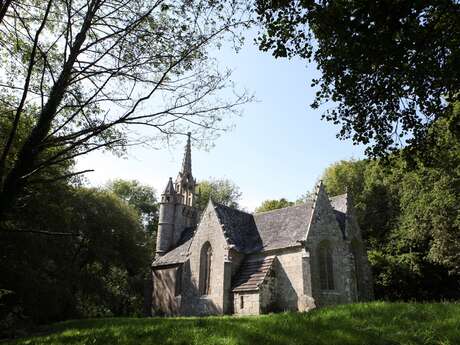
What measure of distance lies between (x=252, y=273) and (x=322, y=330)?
54.6 feet

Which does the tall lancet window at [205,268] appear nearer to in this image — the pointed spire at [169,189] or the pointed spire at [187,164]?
the pointed spire at [169,189]

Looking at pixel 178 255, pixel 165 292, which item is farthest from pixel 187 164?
pixel 165 292

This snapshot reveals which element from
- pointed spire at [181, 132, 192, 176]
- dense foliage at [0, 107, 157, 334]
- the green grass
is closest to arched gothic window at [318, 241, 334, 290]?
the green grass

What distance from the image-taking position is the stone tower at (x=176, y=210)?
34.6 m

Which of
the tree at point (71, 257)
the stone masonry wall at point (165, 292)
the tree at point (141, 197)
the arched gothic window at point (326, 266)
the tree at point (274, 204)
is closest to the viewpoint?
the tree at point (71, 257)

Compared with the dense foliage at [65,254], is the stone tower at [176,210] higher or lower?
higher

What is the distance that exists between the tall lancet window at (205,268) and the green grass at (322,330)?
1676 centimetres

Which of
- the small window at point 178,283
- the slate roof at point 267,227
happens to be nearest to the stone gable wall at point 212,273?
the slate roof at point 267,227

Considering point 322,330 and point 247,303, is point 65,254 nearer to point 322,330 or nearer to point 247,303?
point 247,303

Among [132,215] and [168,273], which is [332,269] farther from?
[132,215]

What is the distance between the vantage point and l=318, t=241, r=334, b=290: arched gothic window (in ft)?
77.9

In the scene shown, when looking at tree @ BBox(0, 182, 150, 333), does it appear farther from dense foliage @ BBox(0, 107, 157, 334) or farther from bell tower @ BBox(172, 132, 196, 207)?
bell tower @ BBox(172, 132, 196, 207)

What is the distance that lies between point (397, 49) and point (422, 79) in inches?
47.4

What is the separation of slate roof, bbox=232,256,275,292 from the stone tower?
10.6 m
